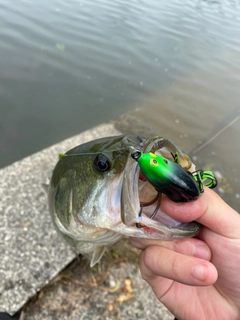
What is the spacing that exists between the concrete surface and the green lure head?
6.01 ft

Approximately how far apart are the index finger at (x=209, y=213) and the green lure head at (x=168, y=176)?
11 centimetres

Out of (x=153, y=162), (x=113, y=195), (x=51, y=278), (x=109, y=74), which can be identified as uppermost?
(x=153, y=162)

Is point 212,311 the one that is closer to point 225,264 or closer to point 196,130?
point 225,264

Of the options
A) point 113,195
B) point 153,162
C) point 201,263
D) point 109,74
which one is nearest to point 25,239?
point 113,195

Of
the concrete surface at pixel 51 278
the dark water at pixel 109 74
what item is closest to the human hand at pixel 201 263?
the concrete surface at pixel 51 278

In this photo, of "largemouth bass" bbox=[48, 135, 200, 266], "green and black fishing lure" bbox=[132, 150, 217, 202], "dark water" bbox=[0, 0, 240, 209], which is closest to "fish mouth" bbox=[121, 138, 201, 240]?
"largemouth bass" bbox=[48, 135, 200, 266]

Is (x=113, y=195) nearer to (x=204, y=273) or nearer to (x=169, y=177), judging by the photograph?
(x=169, y=177)

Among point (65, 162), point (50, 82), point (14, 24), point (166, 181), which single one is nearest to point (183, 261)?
point (166, 181)

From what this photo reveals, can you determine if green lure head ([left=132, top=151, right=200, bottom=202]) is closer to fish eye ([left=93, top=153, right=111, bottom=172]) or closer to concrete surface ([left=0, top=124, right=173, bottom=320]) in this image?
fish eye ([left=93, top=153, right=111, bottom=172])

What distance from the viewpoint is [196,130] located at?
266 inches

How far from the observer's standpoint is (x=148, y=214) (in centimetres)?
150

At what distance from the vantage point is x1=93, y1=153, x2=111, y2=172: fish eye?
4.83 ft

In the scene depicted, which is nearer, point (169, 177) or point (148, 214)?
point (169, 177)

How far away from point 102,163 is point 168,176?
41 cm
